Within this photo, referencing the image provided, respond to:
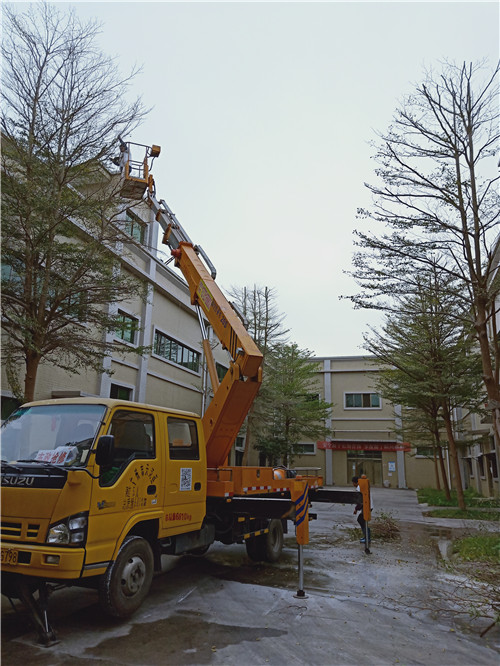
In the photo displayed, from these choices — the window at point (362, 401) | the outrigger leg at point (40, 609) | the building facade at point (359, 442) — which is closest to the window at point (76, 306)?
the outrigger leg at point (40, 609)

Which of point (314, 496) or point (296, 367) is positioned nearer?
point (314, 496)

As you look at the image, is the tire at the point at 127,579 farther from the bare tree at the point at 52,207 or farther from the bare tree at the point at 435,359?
the bare tree at the point at 435,359

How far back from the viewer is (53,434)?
5.68 m

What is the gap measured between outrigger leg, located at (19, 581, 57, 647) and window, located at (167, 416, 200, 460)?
212cm

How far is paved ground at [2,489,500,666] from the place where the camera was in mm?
4664

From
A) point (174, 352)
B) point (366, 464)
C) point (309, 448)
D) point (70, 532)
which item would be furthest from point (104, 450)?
point (309, 448)

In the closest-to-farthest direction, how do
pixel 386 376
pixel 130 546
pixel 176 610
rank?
pixel 130 546 < pixel 176 610 < pixel 386 376

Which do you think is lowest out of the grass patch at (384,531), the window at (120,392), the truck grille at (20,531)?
the grass patch at (384,531)

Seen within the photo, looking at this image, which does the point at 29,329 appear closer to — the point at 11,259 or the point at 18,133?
the point at 11,259

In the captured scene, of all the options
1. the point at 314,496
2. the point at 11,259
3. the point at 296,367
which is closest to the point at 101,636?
the point at 314,496

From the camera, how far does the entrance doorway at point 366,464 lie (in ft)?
134

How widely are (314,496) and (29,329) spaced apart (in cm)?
645

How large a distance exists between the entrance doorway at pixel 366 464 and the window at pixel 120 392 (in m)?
27.1

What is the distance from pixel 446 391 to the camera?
700 inches
